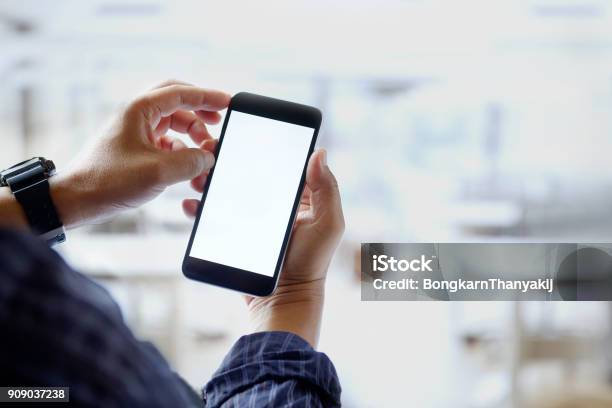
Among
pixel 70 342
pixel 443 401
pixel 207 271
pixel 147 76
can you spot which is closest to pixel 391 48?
pixel 147 76

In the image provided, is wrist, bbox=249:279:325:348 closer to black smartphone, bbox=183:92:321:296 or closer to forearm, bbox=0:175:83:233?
black smartphone, bbox=183:92:321:296

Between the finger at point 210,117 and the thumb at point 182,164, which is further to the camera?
the finger at point 210,117

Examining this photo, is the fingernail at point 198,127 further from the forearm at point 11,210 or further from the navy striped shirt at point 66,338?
the navy striped shirt at point 66,338

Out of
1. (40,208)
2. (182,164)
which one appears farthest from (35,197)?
(182,164)

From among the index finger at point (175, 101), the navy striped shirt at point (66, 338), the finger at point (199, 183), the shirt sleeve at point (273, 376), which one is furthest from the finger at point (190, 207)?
the navy striped shirt at point (66, 338)

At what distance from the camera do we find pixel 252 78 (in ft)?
3.21

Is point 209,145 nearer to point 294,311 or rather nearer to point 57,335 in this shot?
Result: point 294,311

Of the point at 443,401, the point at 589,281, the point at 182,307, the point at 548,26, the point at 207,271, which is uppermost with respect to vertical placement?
the point at 548,26

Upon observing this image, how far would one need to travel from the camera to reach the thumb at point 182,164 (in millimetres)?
623

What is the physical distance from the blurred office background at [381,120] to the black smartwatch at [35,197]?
358mm

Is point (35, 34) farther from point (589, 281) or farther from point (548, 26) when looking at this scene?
point (589, 281)

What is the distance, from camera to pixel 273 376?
1.69 ft

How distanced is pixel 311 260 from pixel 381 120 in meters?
0.43

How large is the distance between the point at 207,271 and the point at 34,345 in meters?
0.42
